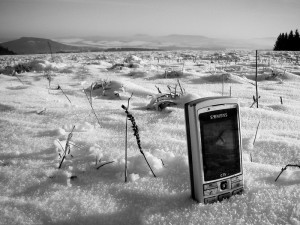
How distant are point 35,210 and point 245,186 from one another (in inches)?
33.7

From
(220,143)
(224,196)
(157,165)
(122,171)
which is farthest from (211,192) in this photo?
(122,171)

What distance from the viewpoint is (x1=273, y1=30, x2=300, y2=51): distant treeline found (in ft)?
115

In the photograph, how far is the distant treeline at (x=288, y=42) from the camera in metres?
35.1

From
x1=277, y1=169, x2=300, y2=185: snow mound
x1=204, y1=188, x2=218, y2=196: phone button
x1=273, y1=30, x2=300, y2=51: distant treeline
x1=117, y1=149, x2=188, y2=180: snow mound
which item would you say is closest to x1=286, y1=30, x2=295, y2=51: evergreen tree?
x1=273, y1=30, x2=300, y2=51: distant treeline

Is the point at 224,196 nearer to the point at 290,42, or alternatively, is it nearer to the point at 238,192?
the point at 238,192

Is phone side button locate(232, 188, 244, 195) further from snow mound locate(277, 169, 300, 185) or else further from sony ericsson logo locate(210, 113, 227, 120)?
sony ericsson logo locate(210, 113, 227, 120)

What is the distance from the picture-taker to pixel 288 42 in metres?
36.9

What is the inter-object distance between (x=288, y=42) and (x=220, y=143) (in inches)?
1643

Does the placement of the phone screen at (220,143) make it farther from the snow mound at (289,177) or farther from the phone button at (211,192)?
the snow mound at (289,177)

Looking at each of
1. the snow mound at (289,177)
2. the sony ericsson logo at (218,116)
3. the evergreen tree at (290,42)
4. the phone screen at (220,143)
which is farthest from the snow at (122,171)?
the evergreen tree at (290,42)

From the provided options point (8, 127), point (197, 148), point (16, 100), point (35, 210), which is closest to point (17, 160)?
point (35, 210)

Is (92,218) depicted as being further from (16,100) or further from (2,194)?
(16,100)

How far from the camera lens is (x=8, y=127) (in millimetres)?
1936

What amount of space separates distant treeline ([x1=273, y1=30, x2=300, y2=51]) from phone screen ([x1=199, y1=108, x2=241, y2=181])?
38.5 metres
